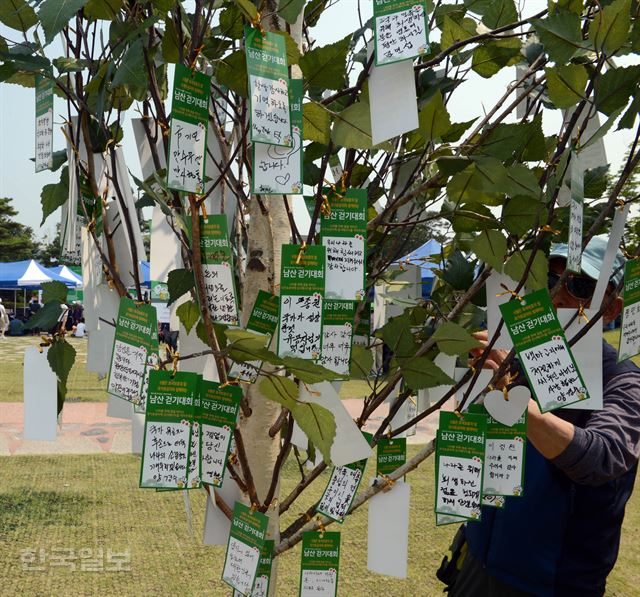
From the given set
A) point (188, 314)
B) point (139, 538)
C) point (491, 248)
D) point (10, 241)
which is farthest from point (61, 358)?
point (10, 241)

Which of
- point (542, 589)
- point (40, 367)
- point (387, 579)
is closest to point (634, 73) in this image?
point (40, 367)

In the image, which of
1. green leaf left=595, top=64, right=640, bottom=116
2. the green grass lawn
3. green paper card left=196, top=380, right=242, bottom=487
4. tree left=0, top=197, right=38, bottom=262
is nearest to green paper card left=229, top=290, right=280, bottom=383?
green paper card left=196, top=380, right=242, bottom=487

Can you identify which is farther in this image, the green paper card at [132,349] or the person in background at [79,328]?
the person in background at [79,328]

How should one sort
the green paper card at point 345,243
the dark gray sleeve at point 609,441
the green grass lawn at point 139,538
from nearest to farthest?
the green paper card at point 345,243
the dark gray sleeve at point 609,441
the green grass lawn at point 139,538

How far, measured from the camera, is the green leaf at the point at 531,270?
0.94 m

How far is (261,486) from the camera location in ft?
3.69

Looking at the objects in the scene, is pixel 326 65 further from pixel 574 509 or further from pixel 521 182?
pixel 574 509

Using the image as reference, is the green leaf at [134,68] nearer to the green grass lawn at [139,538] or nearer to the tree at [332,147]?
the tree at [332,147]

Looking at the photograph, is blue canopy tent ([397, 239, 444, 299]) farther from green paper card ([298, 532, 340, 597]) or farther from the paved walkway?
the paved walkway

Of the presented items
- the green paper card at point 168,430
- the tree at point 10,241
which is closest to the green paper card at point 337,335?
the green paper card at point 168,430

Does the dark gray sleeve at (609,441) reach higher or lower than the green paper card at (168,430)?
lower

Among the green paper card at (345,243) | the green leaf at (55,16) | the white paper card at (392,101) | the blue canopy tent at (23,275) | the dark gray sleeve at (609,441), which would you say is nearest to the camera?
the green leaf at (55,16)

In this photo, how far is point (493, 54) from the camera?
3.57 ft

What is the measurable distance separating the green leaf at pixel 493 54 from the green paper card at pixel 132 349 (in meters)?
0.62
